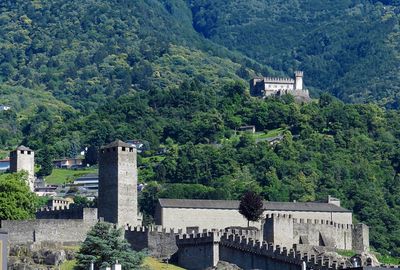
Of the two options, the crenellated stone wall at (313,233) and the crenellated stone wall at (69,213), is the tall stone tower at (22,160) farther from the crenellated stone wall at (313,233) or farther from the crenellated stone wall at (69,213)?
the crenellated stone wall at (313,233)

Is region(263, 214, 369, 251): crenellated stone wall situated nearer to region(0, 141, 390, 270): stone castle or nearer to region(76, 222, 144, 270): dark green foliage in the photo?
region(0, 141, 390, 270): stone castle

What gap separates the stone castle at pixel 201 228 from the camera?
97000 millimetres

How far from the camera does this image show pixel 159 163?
175m

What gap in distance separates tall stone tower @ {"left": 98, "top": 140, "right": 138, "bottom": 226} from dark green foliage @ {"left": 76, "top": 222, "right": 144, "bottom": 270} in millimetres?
13529

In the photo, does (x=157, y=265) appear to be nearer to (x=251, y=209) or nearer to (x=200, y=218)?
(x=251, y=209)

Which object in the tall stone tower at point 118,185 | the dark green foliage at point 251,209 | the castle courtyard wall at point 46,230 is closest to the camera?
the castle courtyard wall at point 46,230

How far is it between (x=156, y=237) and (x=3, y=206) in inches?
430

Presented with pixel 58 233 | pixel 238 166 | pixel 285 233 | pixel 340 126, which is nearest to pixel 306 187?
pixel 238 166

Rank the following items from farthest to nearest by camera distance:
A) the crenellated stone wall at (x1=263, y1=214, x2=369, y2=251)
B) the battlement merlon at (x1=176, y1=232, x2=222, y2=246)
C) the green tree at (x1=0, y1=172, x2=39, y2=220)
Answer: the crenellated stone wall at (x1=263, y1=214, x2=369, y2=251)
the green tree at (x1=0, y1=172, x2=39, y2=220)
the battlement merlon at (x1=176, y1=232, x2=222, y2=246)

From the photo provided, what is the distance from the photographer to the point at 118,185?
107625 mm

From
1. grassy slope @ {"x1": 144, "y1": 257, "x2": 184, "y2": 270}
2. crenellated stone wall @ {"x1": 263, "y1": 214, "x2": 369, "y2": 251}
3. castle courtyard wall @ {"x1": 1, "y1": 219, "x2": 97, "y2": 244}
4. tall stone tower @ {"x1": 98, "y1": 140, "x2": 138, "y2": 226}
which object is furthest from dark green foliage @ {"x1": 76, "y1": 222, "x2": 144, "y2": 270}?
crenellated stone wall @ {"x1": 263, "y1": 214, "x2": 369, "y2": 251}

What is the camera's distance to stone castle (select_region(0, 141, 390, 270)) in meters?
97.0

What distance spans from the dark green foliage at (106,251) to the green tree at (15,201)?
46.1ft

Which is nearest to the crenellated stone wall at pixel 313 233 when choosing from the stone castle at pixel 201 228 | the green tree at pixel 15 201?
the stone castle at pixel 201 228
